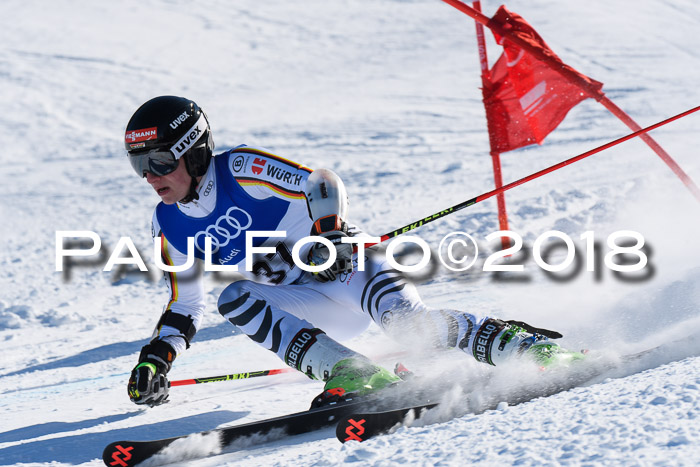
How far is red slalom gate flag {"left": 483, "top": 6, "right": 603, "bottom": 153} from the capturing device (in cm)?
606

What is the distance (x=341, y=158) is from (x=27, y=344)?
19.2 ft

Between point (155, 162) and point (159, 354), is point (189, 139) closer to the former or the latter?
point (155, 162)

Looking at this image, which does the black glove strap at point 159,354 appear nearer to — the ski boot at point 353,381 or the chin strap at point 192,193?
the chin strap at point 192,193

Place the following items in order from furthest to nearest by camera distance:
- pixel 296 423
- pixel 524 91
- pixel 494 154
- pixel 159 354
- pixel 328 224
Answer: pixel 494 154, pixel 524 91, pixel 159 354, pixel 328 224, pixel 296 423

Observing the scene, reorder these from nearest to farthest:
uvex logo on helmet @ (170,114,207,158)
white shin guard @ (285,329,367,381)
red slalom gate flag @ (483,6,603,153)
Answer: white shin guard @ (285,329,367,381)
uvex logo on helmet @ (170,114,207,158)
red slalom gate flag @ (483,6,603,153)

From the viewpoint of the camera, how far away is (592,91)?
5.90 metres

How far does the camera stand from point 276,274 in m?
3.54

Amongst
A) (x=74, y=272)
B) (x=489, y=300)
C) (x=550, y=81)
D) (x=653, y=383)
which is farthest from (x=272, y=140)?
(x=653, y=383)

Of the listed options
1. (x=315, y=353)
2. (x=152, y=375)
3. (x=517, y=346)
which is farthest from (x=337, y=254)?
(x=152, y=375)

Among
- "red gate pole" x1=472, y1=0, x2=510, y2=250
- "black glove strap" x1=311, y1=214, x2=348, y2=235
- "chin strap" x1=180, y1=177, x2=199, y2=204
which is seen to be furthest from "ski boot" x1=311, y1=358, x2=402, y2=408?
"red gate pole" x1=472, y1=0, x2=510, y2=250

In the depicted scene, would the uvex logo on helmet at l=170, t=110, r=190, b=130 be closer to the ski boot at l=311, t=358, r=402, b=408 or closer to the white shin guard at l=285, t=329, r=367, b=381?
the white shin guard at l=285, t=329, r=367, b=381

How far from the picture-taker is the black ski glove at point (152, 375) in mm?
3049

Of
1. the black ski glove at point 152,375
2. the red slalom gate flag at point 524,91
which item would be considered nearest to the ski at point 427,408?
the black ski glove at point 152,375

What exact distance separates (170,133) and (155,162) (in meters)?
0.13
